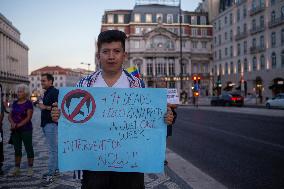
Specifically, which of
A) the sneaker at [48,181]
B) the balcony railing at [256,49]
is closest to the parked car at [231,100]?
the balcony railing at [256,49]

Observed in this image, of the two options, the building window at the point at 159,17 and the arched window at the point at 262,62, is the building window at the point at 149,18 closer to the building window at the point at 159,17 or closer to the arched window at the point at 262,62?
the building window at the point at 159,17

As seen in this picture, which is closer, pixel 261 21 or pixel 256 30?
pixel 261 21

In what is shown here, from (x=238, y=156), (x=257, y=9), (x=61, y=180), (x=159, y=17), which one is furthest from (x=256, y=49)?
(x=61, y=180)

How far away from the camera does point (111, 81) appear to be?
318 cm

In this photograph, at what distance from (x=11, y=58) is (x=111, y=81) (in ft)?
389

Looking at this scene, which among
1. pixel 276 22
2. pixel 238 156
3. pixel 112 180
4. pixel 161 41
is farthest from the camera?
pixel 161 41

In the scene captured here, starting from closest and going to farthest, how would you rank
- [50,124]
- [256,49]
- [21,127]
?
[50,124], [21,127], [256,49]

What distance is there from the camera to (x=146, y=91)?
3.16 m

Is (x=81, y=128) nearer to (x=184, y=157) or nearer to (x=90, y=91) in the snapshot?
(x=90, y=91)

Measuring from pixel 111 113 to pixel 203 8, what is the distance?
88632 millimetres

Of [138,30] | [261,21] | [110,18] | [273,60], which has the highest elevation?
[110,18]

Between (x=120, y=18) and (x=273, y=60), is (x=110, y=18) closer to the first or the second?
(x=120, y=18)

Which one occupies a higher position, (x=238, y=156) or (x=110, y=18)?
(x=110, y=18)

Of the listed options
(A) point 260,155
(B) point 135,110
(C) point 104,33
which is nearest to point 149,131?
(B) point 135,110
